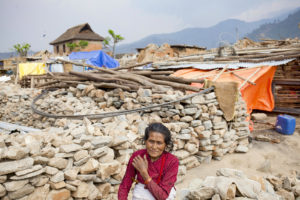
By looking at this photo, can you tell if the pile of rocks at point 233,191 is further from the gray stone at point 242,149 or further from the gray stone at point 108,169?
the gray stone at point 242,149

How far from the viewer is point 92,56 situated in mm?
16656

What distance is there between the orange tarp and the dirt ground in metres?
1.21

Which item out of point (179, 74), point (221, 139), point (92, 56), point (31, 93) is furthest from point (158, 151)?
point (92, 56)

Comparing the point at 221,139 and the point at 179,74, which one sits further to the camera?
the point at 179,74

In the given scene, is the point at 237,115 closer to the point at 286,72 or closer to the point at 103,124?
the point at 103,124

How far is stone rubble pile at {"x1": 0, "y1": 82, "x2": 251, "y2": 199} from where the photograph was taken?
2373mm

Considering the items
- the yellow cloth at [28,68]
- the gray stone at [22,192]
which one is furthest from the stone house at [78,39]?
the gray stone at [22,192]

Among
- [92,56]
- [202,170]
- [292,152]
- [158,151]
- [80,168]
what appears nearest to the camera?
[158,151]

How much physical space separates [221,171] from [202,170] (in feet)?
4.33

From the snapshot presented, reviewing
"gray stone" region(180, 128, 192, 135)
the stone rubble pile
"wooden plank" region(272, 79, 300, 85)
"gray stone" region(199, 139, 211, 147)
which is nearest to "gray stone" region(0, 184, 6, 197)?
the stone rubble pile

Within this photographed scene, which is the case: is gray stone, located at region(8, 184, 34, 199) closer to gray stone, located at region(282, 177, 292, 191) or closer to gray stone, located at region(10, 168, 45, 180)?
gray stone, located at region(10, 168, 45, 180)

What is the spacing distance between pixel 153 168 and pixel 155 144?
0.74ft

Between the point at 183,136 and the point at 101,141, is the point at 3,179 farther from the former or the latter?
the point at 183,136

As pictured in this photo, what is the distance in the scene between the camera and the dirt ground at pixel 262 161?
4.44m
